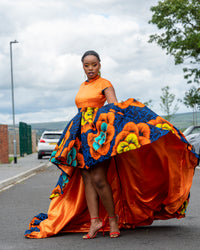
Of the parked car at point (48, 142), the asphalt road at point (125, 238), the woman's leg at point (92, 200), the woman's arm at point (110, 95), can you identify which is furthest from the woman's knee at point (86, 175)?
the parked car at point (48, 142)

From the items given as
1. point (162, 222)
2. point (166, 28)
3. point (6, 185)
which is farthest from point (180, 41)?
point (162, 222)

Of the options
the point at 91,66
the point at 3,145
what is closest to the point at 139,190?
the point at 91,66

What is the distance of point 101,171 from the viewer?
4.25 meters

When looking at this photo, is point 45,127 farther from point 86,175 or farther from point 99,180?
point 99,180

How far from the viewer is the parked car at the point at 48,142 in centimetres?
2598

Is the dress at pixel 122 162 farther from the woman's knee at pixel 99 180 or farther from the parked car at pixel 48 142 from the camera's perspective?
the parked car at pixel 48 142

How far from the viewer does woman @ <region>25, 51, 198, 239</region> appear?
4.11m

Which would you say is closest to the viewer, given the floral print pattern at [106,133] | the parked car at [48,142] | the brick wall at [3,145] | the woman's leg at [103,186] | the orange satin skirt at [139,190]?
the floral print pattern at [106,133]

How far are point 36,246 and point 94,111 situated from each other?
4.50ft

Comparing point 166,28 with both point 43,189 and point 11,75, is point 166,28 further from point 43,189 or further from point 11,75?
point 43,189

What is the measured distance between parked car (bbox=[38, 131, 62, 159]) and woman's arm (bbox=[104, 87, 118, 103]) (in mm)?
21779

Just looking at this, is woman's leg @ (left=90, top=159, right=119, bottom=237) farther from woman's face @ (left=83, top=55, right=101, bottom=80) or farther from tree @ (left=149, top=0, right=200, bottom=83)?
tree @ (left=149, top=0, right=200, bottom=83)

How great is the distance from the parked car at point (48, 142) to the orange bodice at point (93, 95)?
21652mm

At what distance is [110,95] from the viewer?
4.33 meters
